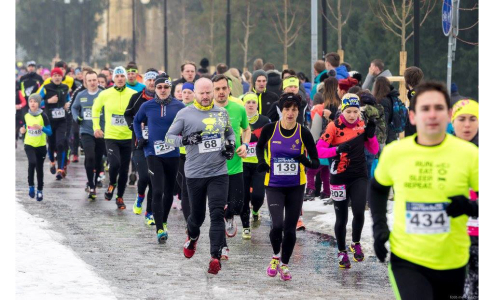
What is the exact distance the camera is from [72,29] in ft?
323

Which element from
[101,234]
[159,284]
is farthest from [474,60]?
[159,284]

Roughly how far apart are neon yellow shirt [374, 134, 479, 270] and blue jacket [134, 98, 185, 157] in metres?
7.01

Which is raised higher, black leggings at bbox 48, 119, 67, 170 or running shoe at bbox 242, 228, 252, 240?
black leggings at bbox 48, 119, 67, 170

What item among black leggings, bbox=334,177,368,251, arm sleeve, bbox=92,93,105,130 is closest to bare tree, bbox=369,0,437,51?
arm sleeve, bbox=92,93,105,130

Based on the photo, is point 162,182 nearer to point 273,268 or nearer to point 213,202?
point 213,202

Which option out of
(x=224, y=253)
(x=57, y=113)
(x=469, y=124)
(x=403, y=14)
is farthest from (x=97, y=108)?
(x=403, y=14)

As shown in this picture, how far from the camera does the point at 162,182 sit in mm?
13109

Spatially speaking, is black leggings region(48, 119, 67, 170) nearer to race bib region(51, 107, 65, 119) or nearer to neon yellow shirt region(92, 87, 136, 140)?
race bib region(51, 107, 65, 119)

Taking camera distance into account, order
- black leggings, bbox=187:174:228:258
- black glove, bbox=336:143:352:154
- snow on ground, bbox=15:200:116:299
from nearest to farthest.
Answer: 1. snow on ground, bbox=15:200:116:299
2. black leggings, bbox=187:174:228:258
3. black glove, bbox=336:143:352:154

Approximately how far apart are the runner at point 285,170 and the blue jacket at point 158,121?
2416 mm

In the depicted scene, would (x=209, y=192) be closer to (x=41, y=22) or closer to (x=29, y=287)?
(x=29, y=287)

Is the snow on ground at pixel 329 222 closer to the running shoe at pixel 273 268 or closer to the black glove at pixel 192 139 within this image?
the running shoe at pixel 273 268

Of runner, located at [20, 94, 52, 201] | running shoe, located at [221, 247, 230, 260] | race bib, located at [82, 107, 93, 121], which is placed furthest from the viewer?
race bib, located at [82, 107, 93, 121]

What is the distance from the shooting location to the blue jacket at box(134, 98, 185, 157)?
13105mm
